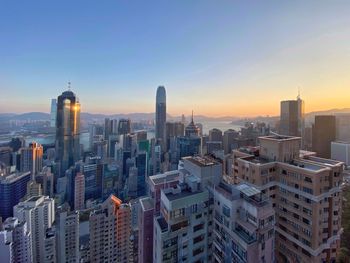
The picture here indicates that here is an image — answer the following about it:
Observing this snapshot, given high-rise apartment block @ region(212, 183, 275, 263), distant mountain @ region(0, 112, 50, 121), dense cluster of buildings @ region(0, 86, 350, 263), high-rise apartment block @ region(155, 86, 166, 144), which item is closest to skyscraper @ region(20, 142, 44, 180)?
dense cluster of buildings @ region(0, 86, 350, 263)

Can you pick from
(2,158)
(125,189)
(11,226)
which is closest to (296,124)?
(125,189)

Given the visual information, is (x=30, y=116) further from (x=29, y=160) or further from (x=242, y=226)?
(x=242, y=226)

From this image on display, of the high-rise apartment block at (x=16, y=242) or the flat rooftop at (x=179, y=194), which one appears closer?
the flat rooftop at (x=179, y=194)

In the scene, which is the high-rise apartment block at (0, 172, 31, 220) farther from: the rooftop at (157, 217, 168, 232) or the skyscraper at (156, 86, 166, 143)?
the skyscraper at (156, 86, 166, 143)

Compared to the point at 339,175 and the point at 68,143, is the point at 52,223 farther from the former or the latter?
the point at 68,143

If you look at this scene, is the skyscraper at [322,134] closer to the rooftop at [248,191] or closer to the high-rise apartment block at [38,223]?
the rooftop at [248,191]

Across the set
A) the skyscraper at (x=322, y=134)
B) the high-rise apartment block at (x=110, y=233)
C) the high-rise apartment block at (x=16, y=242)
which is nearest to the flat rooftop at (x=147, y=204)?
the high-rise apartment block at (x=110, y=233)

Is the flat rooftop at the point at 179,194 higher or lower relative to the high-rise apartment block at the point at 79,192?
higher
